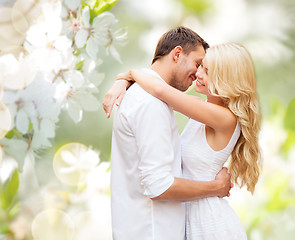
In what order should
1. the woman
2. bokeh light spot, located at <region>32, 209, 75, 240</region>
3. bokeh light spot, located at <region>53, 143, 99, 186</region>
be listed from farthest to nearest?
bokeh light spot, located at <region>32, 209, 75, 240</region>
bokeh light spot, located at <region>53, 143, 99, 186</region>
the woman

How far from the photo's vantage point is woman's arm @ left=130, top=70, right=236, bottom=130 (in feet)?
3.85

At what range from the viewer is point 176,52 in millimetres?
1322

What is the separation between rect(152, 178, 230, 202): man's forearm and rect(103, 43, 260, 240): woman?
32 millimetres

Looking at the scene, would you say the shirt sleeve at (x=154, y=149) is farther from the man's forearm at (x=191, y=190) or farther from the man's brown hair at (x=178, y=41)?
the man's brown hair at (x=178, y=41)

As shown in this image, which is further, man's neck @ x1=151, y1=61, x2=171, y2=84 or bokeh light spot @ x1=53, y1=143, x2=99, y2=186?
bokeh light spot @ x1=53, y1=143, x2=99, y2=186

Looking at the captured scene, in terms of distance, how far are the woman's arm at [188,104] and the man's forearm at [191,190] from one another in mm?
161

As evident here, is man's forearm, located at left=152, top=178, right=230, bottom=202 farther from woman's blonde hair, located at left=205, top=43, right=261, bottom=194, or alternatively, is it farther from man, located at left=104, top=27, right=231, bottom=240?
woman's blonde hair, located at left=205, top=43, right=261, bottom=194

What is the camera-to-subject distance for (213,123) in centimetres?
124

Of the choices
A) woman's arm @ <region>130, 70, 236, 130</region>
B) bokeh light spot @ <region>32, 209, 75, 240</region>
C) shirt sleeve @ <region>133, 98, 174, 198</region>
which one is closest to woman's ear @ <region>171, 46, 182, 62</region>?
woman's arm @ <region>130, 70, 236, 130</region>

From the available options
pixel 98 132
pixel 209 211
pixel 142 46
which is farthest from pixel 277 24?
pixel 209 211

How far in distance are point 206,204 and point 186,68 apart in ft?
1.31

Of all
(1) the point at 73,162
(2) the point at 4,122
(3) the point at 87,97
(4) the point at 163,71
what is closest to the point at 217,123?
(4) the point at 163,71

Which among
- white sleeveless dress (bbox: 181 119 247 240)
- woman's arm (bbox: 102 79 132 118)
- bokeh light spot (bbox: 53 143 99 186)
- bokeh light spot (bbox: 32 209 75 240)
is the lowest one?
bokeh light spot (bbox: 32 209 75 240)

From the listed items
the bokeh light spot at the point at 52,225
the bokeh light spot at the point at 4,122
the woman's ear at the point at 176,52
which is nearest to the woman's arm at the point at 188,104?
the woman's ear at the point at 176,52
